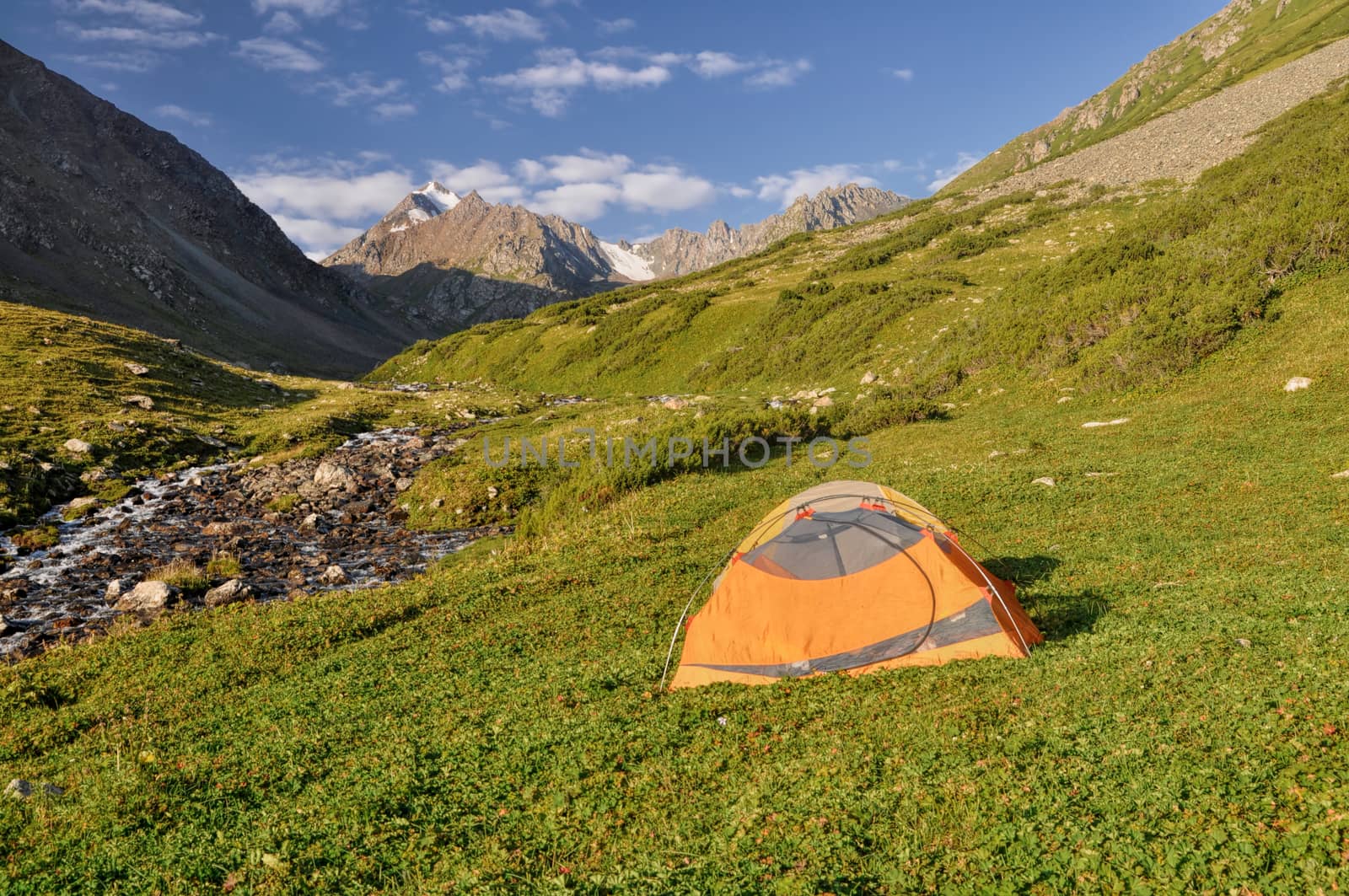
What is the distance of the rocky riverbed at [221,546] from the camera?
1869 cm

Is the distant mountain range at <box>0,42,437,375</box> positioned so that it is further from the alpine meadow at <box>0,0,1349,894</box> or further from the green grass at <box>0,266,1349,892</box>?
the green grass at <box>0,266,1349,892</box>

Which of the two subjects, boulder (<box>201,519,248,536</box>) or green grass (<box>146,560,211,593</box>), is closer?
green grass (<box>146,560,211,593</box>)

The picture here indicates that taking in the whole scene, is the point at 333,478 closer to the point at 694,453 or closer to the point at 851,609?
the point at 694,453

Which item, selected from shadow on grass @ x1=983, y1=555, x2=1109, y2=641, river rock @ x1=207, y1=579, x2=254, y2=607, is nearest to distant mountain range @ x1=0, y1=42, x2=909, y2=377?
river rock @ x1=207, y1=579, x2=254, y2=607

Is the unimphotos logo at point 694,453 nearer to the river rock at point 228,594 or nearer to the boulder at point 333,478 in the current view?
the boulder at point 333,478

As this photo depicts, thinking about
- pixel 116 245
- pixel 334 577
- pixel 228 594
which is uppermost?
pixel 116 245

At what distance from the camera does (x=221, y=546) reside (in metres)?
23.7

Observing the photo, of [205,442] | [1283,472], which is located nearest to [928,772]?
[1283,472]

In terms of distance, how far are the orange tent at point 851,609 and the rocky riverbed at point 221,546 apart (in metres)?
13.4

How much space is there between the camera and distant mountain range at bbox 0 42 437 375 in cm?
11569

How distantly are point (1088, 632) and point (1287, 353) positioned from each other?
2203 cm

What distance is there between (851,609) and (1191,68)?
210904mm

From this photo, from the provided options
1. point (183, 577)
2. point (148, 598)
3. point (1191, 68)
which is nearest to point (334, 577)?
point (183, 577)

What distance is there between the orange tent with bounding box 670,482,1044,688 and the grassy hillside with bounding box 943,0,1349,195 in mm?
120422
